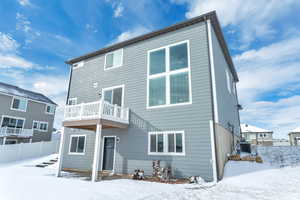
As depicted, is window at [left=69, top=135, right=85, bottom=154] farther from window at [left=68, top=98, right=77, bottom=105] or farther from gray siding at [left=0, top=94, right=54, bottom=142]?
gray siding at [left=0, top=94, right=54, bottom=142]

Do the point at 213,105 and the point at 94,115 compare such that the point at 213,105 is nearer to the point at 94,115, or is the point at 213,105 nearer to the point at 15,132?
the point at 94,115

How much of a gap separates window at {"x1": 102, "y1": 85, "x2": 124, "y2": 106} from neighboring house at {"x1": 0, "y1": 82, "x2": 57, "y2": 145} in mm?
15501

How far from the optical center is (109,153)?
35.5 feet

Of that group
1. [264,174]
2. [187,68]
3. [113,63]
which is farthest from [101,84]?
[264,174]

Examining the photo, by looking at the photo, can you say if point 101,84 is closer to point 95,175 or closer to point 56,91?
point 95,175

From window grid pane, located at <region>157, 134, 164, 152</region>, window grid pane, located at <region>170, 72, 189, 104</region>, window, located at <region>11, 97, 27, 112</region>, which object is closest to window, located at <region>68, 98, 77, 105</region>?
window grid pane, located at <region>157, 134, 164, 152</region>

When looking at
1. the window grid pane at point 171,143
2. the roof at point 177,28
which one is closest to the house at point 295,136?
the roof at point 177,28

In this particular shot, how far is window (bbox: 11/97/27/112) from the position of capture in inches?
819

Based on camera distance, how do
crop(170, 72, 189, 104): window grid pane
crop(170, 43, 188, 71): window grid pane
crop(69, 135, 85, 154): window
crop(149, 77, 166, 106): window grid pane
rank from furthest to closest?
crop(69, 135, 85, 154): window < crop(149, 77, 166, 106): window grid pane < crop(170, 43, 188, 71): window grid pane < crop(170, 72, 189, 104): window grid pane

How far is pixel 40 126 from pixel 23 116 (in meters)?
2.63

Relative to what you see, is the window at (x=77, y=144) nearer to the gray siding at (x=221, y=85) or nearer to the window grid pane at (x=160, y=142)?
the window grid pane at (x=160, y=142)

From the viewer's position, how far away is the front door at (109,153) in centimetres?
1057

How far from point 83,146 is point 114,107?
480cm

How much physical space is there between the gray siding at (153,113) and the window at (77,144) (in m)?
0.48
